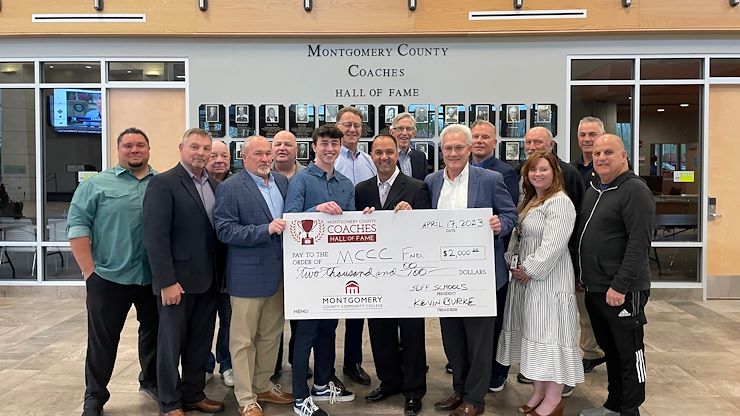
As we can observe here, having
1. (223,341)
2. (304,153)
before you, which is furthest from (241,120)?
(223,341)

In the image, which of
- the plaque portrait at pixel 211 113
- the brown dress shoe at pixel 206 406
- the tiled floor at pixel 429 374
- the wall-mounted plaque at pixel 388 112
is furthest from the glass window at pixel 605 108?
the brown dress shoe at pixel 206 406

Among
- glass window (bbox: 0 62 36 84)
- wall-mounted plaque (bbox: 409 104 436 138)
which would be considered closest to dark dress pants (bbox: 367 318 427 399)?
wall-mounted plaque (bbox: 409 104 436 138)

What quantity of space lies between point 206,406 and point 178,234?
122 centimetres

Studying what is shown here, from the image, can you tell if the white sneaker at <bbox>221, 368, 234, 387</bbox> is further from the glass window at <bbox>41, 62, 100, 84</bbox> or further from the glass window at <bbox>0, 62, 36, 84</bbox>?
the glass window at <bbox>0, 62, 36, 84</bbox>

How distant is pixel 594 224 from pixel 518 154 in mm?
3622

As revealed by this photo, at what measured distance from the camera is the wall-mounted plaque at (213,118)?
22.8 feet

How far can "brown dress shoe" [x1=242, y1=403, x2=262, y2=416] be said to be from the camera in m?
3.59

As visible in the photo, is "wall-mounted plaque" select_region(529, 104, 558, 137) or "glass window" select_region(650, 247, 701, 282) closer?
"wall-mounted plaque" select_region(529, 104, 558, 137)

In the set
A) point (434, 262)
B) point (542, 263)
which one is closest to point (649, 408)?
point (542, 263)

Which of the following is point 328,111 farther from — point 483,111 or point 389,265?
point 389,265

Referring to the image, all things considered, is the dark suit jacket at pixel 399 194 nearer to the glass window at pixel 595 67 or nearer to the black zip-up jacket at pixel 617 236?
the black zip-up jacket at pixel 617 236

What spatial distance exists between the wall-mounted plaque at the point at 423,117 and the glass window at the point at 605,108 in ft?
5.72

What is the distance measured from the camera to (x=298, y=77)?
22.8 ft

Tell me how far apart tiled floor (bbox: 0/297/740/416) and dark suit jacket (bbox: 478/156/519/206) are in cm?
147
